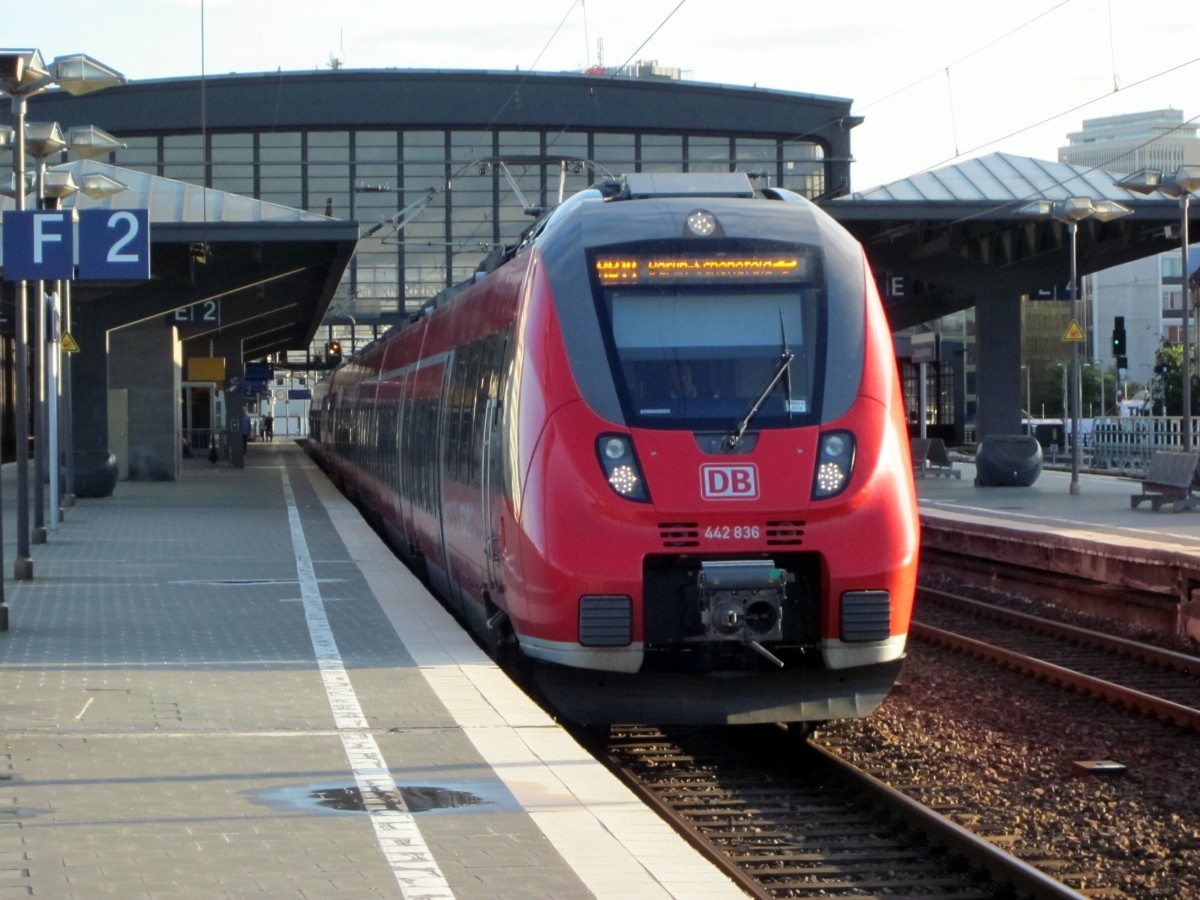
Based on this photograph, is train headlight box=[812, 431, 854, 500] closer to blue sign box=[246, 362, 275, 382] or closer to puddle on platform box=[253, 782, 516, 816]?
puddle on platform box=[253, 782, 516, 816]

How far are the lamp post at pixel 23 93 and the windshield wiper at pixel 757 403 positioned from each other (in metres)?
7.82

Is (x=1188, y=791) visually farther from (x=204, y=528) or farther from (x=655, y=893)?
(x=204, y=528)

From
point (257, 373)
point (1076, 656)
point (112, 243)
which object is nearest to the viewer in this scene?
point (112, 243)

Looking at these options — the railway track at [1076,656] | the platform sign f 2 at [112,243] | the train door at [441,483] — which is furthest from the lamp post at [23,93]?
the railway track at [1076,656]

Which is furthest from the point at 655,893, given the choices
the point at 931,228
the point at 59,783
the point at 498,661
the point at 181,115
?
the point at 181,115

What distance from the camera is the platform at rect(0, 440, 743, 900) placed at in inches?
228

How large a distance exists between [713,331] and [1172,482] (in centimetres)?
1708

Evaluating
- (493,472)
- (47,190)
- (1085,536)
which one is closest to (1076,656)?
(1085,536)

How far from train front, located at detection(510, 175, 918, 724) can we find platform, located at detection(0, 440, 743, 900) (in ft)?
2.40

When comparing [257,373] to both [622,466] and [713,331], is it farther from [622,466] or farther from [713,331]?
[622,466]

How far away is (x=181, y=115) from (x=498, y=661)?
156 feet

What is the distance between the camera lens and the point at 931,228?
32219 mm

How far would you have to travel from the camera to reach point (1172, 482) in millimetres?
25234

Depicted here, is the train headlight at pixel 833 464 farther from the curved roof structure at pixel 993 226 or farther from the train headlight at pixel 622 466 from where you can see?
the curved roof structure at pixel 993 226
